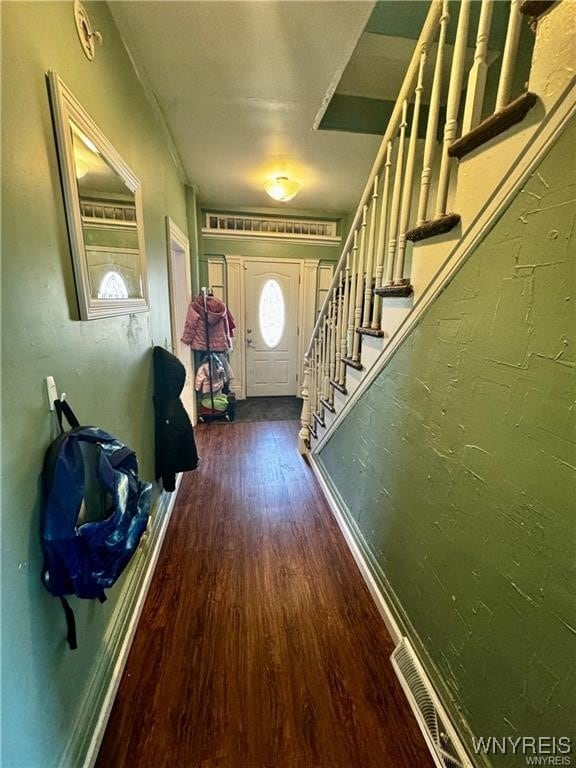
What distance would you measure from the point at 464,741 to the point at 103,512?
133cm

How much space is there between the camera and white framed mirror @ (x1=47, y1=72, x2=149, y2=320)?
877 millimetres

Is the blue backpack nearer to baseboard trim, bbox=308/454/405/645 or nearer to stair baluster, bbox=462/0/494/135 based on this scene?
baseboard trim, bbox=308/454/405/645

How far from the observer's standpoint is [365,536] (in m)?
1.74

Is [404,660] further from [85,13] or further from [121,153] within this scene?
[85,13]

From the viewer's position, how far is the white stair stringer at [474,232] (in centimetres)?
72

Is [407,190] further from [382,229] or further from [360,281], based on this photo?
[360,281]

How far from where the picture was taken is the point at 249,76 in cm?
171

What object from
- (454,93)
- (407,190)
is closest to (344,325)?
(407,190)

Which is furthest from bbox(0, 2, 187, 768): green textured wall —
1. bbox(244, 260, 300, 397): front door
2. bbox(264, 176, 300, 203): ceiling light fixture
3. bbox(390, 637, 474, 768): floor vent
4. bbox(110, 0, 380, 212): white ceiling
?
bbox(244, 260, 300, 397): front door

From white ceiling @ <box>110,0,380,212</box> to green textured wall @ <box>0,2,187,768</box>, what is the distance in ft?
1.30

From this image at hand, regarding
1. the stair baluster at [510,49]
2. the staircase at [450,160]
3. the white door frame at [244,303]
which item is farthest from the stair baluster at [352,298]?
the white door frame at [244,303]

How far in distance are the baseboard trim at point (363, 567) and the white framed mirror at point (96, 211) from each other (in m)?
1.67

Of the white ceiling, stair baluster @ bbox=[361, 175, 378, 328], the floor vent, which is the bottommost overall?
the floor vent

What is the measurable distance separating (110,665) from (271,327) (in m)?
3.94
